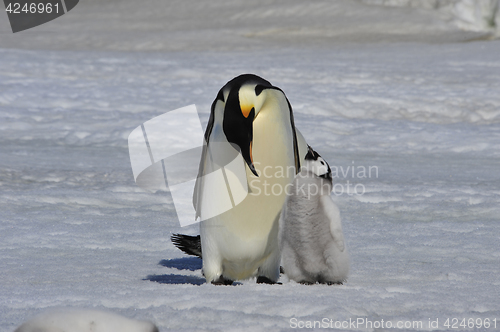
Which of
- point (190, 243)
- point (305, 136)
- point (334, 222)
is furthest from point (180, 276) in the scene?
point (305, 136)

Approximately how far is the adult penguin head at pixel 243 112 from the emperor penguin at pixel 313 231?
0.19 meters

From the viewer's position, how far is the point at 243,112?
79.0 inches

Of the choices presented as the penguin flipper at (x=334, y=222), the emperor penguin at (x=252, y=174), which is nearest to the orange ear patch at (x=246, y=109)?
the emperor penguin at (x=252, y=174)

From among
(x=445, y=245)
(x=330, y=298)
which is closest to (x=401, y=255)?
(x=445, y=245)

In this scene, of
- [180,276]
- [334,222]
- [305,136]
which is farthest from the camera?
[305,136]

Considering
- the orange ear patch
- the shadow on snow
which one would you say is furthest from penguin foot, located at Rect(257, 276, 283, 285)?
the orange ear patch

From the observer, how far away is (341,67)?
9.03 meters

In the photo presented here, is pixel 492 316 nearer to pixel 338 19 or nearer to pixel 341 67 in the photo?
pixel 341 67

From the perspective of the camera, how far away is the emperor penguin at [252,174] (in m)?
2.01

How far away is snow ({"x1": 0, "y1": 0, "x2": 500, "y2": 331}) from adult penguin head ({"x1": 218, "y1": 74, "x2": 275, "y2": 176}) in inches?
19.7

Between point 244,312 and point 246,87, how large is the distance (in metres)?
0.80

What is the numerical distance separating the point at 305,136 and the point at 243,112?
13.1 feet

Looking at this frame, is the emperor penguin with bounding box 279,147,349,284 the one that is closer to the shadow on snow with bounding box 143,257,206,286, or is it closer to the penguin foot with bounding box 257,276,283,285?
the penguin foot with bounding box 257,276,283,285

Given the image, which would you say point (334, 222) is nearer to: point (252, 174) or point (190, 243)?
point (252, 174)
